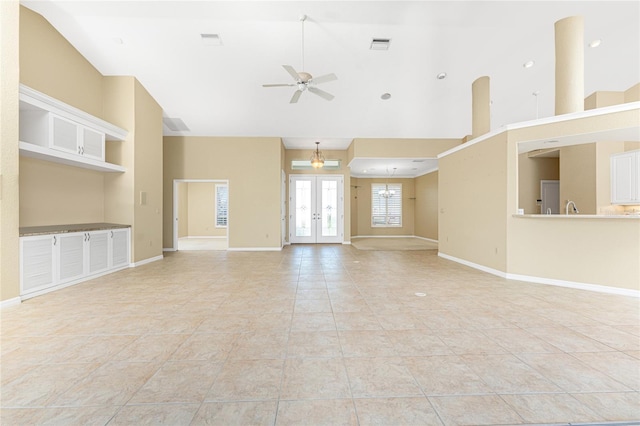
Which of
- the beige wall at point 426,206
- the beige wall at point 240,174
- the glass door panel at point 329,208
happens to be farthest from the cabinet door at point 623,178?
the beige wall at point 240,174

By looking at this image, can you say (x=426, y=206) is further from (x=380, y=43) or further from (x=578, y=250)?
(x=380, y=43)

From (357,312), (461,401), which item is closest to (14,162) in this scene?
(357,312)

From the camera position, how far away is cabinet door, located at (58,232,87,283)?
13.6 ft

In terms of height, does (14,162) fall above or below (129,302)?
above

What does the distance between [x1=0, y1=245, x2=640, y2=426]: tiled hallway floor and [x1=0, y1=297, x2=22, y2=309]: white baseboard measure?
24cm

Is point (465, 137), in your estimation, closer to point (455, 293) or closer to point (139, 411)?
point (455, 293)

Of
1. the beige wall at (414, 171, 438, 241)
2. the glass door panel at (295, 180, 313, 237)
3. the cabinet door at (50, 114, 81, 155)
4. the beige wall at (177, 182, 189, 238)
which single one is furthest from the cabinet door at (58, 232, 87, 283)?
the beige wall at (414, 171, 438, 241)

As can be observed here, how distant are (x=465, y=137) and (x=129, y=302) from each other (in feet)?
30.2

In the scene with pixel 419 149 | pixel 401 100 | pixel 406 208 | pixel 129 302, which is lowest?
pixel 129 302

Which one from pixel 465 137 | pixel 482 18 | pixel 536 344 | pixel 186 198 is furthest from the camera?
pixel 186 198

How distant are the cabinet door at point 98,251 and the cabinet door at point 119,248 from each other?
161 mm

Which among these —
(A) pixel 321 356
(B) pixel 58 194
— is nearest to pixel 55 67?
(B) pixel 58 194

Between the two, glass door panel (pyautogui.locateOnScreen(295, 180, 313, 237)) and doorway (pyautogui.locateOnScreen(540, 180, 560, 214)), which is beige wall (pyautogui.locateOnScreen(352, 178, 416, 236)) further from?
doorway (pyautogui.locateOnScreen(540, 180, 560, 214))

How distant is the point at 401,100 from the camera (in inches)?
275
